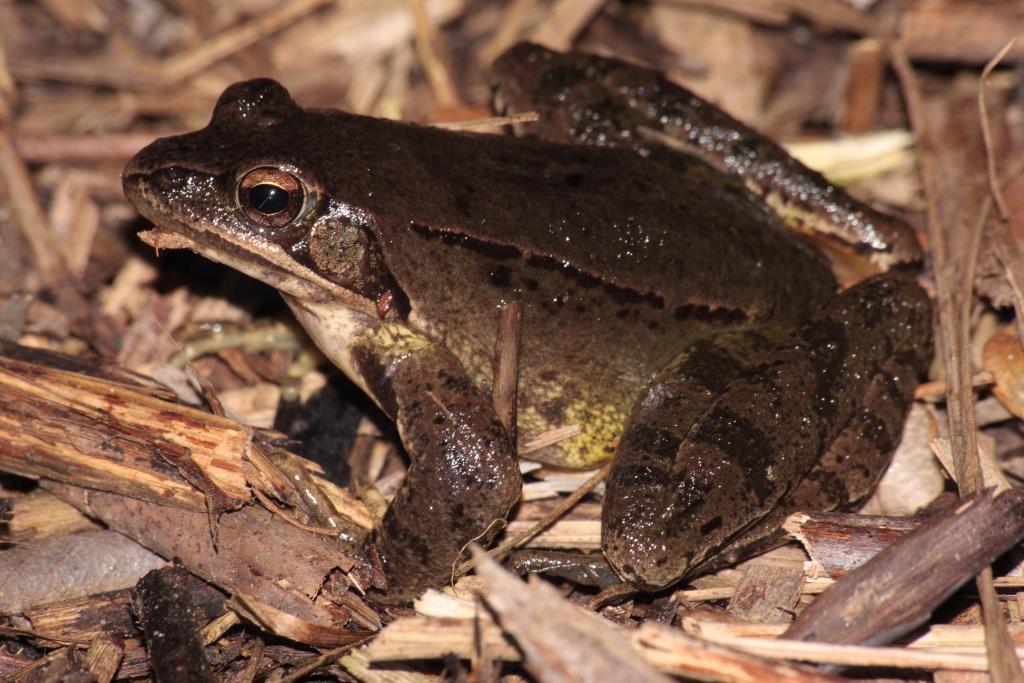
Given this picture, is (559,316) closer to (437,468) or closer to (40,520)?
(437,468)

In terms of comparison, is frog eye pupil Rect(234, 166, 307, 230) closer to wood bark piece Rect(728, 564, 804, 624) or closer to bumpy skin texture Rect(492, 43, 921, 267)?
bumpy skin texture Rect(492, 43, 921, 267)

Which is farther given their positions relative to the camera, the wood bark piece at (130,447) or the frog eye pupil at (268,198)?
the wood bark piece at (130,447)

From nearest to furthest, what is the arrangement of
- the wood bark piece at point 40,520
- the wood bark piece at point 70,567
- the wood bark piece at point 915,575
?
1. the wood bark piece at point 915,575
2. the wood bark piece at point 70,567
3. the wood bark piece at point 40,520

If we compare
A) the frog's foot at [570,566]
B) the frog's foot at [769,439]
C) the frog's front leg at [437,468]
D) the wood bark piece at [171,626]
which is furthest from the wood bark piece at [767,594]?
the wood bark piece at [171,626]

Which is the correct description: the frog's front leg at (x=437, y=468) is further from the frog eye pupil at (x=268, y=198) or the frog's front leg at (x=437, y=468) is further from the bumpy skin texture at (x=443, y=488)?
the frog eye pupil at (x=268, y=198)

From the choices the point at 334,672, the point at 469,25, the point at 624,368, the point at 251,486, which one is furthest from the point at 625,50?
the point at 334,672

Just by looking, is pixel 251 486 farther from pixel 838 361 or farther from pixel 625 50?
pixel 625 50

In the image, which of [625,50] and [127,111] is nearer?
[127,111]
